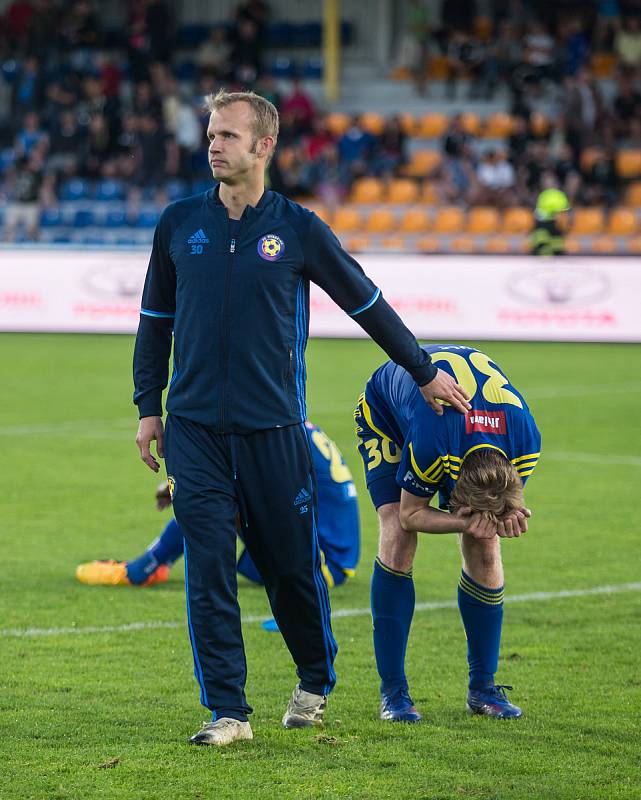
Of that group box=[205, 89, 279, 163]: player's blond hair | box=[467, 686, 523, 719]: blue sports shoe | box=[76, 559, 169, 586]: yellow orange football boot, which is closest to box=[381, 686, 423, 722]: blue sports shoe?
box=[467, 686, 523, 719]: blue sports shoe

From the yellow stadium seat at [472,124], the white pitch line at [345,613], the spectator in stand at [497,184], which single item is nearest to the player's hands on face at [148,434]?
the white pitch line at [345,613]

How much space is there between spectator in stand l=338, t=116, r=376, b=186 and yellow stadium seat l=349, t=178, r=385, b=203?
21 centimetres

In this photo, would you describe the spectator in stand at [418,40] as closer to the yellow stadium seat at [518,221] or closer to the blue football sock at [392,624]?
the yellow stadium seat at [518,221]

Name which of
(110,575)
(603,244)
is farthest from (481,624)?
(603,244)

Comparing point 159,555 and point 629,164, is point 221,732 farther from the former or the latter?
point 629,164

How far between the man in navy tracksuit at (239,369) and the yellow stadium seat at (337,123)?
22561 millimetres

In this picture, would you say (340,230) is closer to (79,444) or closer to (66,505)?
(79,444)

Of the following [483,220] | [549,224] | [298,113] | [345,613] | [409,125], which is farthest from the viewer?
[409,125]

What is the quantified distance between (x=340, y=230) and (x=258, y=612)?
18518mm

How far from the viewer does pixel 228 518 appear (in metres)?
4.70

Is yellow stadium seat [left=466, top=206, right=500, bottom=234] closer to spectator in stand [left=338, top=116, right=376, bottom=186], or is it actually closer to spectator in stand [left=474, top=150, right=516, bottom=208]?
spectator in stand [left=474, top=150, right=516, bottom=208]

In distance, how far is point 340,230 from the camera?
2491 cm

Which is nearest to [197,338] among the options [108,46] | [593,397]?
[593,397]

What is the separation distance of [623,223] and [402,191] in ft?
13.4
